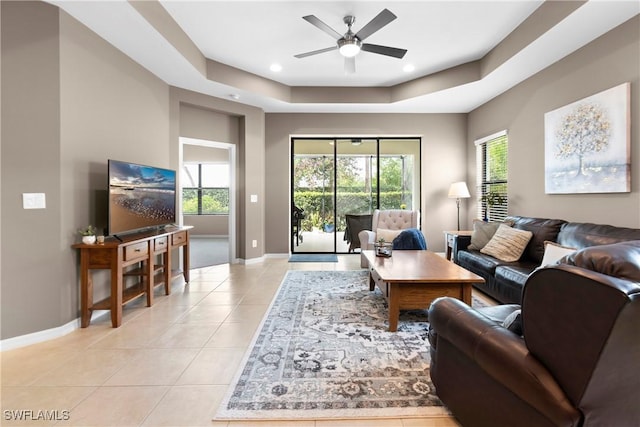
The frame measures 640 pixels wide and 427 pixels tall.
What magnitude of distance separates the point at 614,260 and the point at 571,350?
1.15 ft

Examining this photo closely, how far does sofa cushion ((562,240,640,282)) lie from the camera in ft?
3.22

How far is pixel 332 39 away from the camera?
378 centimetres

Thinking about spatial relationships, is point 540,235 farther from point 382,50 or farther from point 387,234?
point 382,50

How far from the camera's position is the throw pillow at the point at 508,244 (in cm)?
340

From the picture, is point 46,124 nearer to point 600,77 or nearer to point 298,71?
point 298,71

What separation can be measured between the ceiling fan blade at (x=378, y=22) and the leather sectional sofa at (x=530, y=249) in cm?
257

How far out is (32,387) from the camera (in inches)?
74.5

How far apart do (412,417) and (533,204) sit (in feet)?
12.1

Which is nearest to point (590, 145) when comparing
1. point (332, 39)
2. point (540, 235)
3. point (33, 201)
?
point (540, 235)

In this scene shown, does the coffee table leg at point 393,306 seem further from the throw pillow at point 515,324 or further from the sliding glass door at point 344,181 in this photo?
the sliding glass door at point 344,181

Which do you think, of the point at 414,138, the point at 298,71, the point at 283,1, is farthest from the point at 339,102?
the point at 283,1

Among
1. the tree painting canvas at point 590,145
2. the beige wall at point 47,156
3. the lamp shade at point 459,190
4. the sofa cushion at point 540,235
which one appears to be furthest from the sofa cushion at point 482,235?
the beige wall at point 47,156

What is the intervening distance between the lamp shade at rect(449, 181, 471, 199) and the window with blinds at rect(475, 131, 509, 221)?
0.27m

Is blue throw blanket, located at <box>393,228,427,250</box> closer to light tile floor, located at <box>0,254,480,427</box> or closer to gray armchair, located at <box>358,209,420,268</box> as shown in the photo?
gray armchair, located at <box>358,209,420,268</box>
